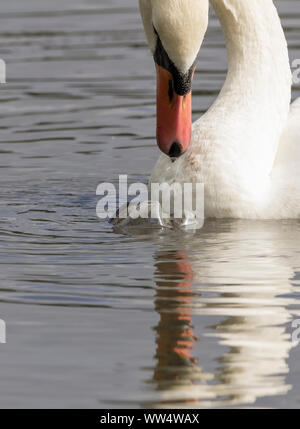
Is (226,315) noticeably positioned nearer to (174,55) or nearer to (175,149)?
(175,149)

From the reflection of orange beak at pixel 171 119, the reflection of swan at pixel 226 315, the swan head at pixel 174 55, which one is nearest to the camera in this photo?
the reflection of swan at pixel 226 315

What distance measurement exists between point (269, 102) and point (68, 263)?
233 centimetres

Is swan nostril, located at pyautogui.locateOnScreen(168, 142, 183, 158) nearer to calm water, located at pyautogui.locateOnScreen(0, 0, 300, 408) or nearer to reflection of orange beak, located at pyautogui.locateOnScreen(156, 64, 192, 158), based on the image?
reflection of orange beak, located at pyautogui.locateOnScreen(156, 64, 192, 158)

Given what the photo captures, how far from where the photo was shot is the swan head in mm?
6852

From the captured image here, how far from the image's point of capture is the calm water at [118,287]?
5.19 meters

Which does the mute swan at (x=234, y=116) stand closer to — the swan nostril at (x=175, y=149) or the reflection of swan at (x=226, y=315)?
the swan nostril at (x=175, y=149)

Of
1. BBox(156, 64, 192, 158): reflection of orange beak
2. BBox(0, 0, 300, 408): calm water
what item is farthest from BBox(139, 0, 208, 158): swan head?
BBox(0, 0, 300, 408): calm water

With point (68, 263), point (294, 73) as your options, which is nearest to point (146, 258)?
point (68, 263)

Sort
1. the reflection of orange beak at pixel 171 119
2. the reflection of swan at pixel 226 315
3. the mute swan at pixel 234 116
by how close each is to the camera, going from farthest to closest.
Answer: the reflection of orange beak at pixel 171 119, the mute swan at pixel 234 116, the reflection of swan at pixel 226 315

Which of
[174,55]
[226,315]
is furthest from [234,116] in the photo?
[226,315]

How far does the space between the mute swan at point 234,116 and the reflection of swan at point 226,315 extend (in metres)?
0.22

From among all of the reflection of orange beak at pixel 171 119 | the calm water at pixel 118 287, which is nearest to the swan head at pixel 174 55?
the reflection of orange beak at pixel 171 119

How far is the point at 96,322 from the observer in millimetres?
5922

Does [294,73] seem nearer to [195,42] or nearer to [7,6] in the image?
[7,6]
